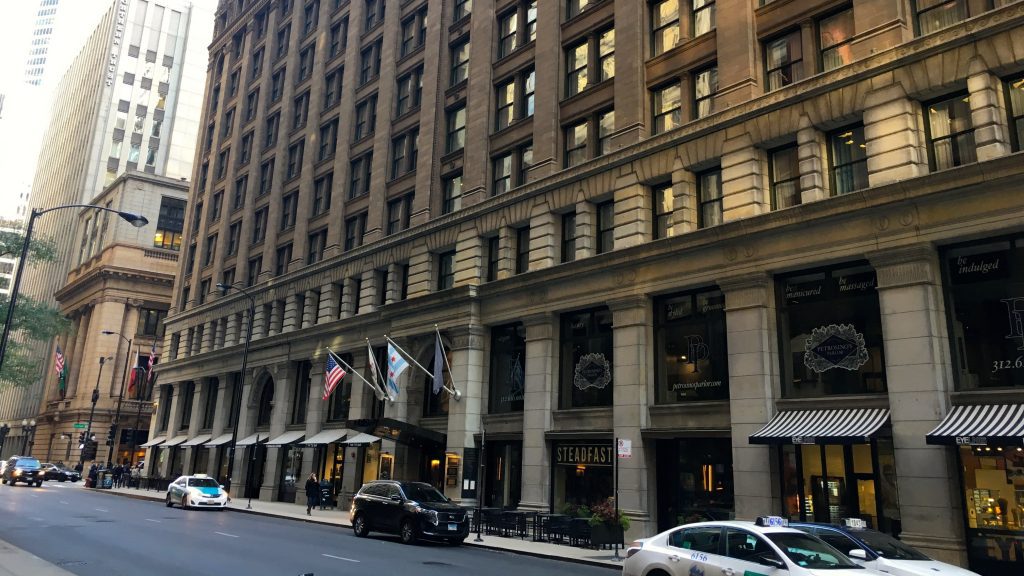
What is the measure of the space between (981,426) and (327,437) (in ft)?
97.9

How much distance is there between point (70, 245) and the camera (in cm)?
10419

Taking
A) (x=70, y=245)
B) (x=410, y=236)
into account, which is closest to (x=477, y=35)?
(x=410, y=236)

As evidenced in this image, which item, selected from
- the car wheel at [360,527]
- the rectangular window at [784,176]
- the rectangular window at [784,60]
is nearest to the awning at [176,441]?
the car wheel at [360,527]

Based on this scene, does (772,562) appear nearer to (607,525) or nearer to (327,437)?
(607,525)

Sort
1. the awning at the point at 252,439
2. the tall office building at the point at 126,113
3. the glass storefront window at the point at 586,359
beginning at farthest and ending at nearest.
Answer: the tall office building at the point at 126,113 < the awning at the point at 252,439 < the glass storefront window at the point at 586,359

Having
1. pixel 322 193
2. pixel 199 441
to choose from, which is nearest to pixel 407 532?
pixel 322 193

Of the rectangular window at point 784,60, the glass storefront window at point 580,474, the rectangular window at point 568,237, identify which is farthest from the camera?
the rectangular window at point 568,237

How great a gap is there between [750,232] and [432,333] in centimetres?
1651

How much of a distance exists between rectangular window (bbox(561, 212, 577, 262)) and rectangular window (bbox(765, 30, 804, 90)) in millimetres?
9290

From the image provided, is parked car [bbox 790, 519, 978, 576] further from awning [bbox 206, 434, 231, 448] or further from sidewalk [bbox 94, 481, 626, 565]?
awning [bbox 206, 434, 231, 448]

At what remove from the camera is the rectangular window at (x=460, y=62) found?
38.5 meters

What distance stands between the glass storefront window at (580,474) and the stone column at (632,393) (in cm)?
119

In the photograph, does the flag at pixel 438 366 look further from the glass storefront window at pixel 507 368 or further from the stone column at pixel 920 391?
the stone column at pixel 920 391

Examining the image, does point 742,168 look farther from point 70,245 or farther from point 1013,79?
point 70,245
